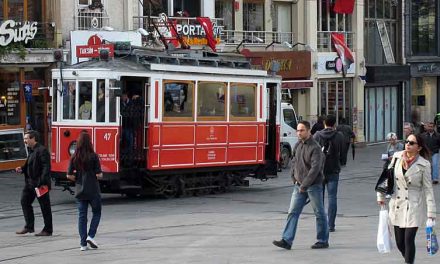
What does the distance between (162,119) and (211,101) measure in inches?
75.0

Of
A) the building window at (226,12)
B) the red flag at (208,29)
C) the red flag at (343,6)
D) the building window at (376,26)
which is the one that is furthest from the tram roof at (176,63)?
the building window at (376,26)

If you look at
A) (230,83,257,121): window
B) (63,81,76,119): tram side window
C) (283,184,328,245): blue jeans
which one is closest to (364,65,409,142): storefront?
(230,83,257,121): window

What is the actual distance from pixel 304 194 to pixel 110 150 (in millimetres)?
7950

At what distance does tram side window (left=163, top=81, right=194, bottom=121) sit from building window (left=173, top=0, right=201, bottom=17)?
46.5ft

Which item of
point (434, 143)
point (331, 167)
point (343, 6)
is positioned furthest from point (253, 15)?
point (331, 167)

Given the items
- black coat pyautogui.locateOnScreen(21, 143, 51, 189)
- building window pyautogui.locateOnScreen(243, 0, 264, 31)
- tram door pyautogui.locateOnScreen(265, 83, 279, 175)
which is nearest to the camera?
black coat pyautogui.locateOnScreen(21, 143, 51, 189)

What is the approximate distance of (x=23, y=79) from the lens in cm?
3019

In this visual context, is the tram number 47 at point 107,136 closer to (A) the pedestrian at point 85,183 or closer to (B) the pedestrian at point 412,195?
(A) the pedestrian at point 85,183

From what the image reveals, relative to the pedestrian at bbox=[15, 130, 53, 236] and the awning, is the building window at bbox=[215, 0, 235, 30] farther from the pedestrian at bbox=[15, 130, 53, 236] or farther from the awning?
the pedestrian at bbox=[15, 130, 53, 236]

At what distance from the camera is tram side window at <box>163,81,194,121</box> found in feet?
70.2

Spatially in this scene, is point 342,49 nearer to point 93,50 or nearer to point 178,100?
point 178,100

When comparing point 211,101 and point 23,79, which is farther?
point 23,79

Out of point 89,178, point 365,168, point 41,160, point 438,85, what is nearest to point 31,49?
point 365,168

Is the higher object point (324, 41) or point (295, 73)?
point (324, 41)
